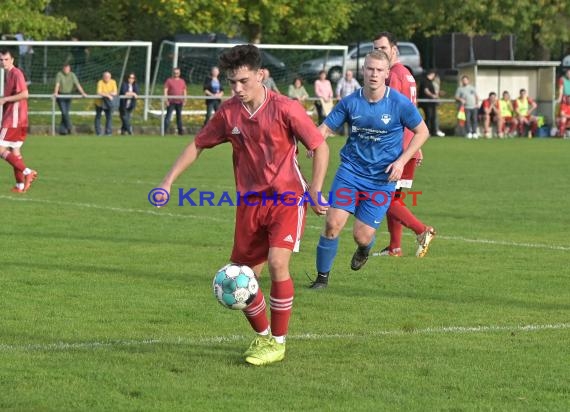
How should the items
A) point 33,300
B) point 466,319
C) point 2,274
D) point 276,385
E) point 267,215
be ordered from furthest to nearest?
point 2,274 → point 33,300 → point 466,319 → point 267,215 → point 276,385

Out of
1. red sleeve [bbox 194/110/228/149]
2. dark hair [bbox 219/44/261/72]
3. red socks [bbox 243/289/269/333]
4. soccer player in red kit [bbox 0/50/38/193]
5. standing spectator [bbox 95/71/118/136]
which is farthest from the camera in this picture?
standing spectator [bbox 95/71/118/136]

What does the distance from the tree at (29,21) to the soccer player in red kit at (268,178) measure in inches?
1482

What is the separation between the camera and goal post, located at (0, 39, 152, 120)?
37.1 meters

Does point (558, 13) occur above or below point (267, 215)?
above

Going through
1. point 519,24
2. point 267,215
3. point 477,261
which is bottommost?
point 477,261

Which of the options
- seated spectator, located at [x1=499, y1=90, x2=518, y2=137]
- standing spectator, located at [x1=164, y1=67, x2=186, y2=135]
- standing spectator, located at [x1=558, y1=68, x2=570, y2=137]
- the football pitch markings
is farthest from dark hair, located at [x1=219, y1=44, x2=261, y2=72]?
seated spectator, located at [x1=499, y1=90, x2=518, y2=137]

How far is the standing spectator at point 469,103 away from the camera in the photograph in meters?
36.2

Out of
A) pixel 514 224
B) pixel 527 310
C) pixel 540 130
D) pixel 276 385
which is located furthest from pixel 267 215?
pixel 540 130

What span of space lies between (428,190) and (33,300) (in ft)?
36.0

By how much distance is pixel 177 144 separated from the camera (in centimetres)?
3058

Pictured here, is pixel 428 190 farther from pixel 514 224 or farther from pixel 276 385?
pixel 276 385

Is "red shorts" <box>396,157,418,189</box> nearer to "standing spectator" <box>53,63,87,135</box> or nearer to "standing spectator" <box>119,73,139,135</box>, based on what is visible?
"standing spectator" <box>119,73,139,135</box>

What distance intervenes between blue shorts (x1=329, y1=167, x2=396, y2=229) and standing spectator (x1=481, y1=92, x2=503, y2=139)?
2745cm

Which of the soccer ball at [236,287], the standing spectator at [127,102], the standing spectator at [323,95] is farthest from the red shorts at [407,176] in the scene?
the standing spectator at [323,95]
